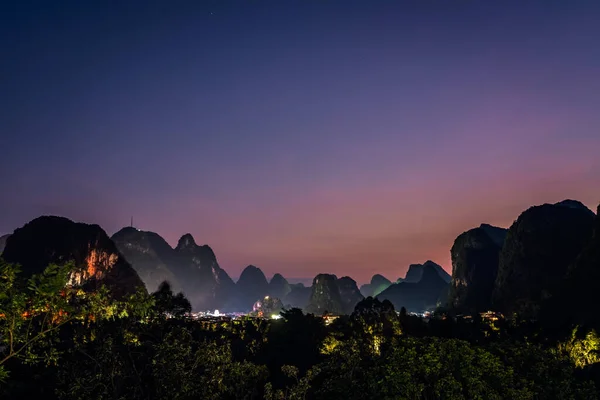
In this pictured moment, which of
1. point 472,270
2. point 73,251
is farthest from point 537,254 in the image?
point 73,251

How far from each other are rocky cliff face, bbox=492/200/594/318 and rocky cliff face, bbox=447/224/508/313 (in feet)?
73.2

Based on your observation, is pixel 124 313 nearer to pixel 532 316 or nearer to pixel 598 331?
pixel 598 331

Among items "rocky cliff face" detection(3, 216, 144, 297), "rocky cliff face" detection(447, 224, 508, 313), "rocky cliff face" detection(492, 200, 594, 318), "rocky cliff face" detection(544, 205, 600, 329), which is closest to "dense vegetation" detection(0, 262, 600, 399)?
"rocky cliff face" detection(544, 205, 600, 329)

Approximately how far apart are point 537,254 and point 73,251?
15018 cm

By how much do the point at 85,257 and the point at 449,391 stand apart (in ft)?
495

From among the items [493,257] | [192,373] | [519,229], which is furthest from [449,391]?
[493,257]

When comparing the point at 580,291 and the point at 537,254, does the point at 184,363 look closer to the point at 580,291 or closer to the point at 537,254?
the point at 580,291

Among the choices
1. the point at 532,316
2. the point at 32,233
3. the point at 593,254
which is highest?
the point at 32,233

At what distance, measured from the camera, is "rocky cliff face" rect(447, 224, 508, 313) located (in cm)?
15262

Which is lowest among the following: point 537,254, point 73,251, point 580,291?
point 580,291

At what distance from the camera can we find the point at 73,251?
447ft

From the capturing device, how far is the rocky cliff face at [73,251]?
421 ft

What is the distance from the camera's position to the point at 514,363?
24.1 metres

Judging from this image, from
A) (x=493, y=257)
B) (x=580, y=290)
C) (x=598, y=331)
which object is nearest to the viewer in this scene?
(x=598, y=331)
